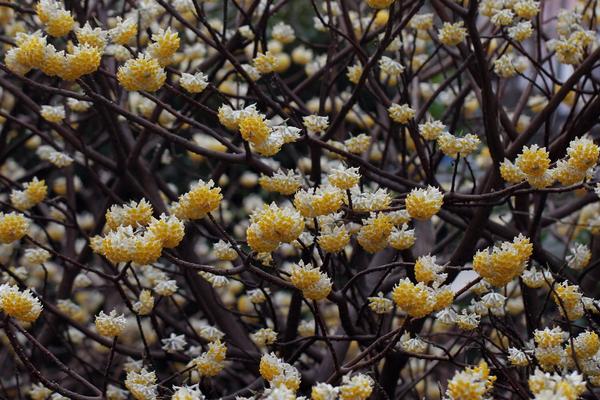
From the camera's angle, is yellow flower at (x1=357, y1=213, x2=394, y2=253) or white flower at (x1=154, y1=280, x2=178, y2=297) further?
white flower at (x1=154, y1=280, x2=178, y2=297)

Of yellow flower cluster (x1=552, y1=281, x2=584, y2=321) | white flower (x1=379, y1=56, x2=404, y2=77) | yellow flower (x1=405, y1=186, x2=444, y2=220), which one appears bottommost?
yellow flower cluster (x1=552, y1=281, x2=584, y2=321)

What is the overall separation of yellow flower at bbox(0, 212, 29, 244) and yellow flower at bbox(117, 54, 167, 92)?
16.6 inches

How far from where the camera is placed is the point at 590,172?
170 cm

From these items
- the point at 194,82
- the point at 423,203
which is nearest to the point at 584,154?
the point at 423,203

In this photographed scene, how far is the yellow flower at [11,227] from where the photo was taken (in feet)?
6.02

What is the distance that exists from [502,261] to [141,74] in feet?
2.72

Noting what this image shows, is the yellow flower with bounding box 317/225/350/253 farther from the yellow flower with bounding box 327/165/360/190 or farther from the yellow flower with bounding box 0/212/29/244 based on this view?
the yellow flower with bounding box 0/212/29/244

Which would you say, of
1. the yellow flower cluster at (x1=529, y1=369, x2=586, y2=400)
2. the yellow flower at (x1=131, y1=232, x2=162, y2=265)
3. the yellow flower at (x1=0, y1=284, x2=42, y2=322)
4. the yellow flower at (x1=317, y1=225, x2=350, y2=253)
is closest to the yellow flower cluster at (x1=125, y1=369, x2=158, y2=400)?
the yellow flower at (x1=0, y1=284, x2=42, y2=322)

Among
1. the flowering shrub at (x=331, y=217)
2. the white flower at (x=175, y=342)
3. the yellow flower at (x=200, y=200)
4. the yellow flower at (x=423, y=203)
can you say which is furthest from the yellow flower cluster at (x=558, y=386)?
the white flower at (x=175, y=342)

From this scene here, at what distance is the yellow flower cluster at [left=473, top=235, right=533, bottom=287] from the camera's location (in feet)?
5.04

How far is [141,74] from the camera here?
5.59 ft

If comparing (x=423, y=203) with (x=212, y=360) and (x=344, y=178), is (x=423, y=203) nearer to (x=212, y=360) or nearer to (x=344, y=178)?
(x=344, y=178)

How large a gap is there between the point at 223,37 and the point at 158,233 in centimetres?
91

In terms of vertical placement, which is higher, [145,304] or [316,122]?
[316,122]
